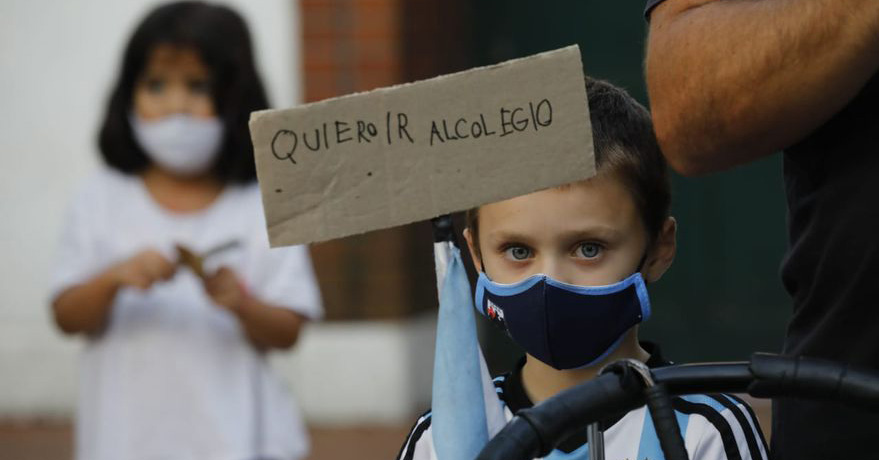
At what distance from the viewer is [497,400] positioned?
2.04 meters

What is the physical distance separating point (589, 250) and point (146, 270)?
1900mm

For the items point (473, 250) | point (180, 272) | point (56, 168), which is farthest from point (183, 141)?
point (56, 168)

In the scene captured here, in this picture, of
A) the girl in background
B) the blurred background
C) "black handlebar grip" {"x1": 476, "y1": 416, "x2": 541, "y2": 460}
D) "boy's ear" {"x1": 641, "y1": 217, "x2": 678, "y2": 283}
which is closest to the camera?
"black handlebar grip" {"x1": 476, "y1": 416, "x2": 541, "y2": 460}

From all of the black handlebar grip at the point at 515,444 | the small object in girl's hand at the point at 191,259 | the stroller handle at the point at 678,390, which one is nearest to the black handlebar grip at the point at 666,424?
the stroller handle at the point at 678,390

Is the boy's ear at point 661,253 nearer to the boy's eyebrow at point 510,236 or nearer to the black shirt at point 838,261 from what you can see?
the boy's eyebrow at point 510,236

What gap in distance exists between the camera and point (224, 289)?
391 centimetres

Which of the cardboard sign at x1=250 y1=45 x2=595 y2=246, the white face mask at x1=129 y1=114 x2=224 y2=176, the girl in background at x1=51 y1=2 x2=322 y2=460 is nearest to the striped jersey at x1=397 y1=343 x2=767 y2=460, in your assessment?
the cardboard sign at x1=250 y1=45 x2=595 y2=246

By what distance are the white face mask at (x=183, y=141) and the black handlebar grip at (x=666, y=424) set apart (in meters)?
2.80

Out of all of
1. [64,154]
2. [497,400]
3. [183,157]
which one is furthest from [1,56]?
[497,400]

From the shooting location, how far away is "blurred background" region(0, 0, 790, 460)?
26.4 ft

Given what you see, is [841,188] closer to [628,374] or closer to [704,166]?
[704,166]

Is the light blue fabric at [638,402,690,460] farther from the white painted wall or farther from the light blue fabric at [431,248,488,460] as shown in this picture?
the white painted wall

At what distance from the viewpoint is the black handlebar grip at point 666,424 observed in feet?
4.81

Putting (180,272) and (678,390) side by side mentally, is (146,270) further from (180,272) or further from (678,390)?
(678,390)
